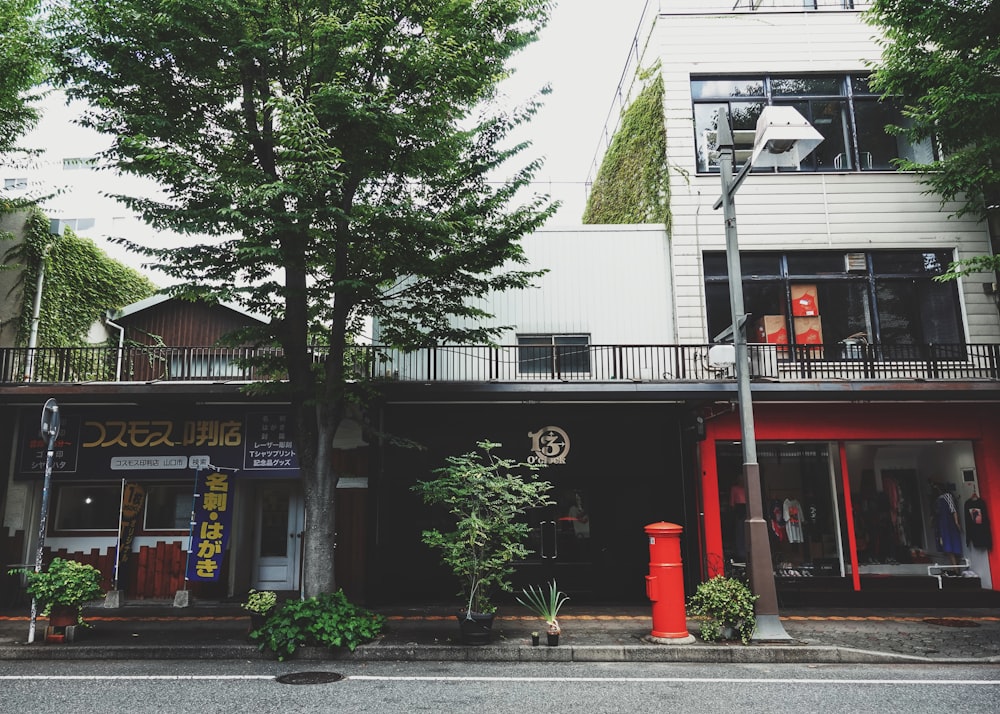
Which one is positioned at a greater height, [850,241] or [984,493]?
[850,241]

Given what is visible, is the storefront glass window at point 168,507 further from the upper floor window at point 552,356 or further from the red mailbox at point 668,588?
the red mailbox at point 668,588

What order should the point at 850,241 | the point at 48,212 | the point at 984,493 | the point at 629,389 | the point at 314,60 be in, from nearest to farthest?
the point at 314,60 < the point at 629,389 < the point at 984,493 < the point at 850,241 < the point at 48,212

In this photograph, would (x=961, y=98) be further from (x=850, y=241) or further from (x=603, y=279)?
(x=603, y=279)

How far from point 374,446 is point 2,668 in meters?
6.82

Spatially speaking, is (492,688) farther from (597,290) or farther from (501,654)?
(597,290)

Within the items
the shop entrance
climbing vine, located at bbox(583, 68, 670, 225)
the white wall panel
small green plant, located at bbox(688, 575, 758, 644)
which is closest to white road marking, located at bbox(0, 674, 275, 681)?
small green plant, located at bbox(688, 575, 758, 644)

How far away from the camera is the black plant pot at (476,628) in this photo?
9404 mm

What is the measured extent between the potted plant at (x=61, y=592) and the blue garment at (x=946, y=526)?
15.1 m

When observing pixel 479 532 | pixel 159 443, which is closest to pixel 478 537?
pixel 479 532

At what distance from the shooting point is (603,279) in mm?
15109

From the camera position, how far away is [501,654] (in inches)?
356

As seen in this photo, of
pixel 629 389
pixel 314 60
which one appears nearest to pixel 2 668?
pixel 314 60

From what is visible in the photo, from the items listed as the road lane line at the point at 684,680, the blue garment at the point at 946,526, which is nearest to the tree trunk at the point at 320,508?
the road lane line at the point at 684,680

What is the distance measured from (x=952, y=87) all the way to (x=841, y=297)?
4337 millimetres
